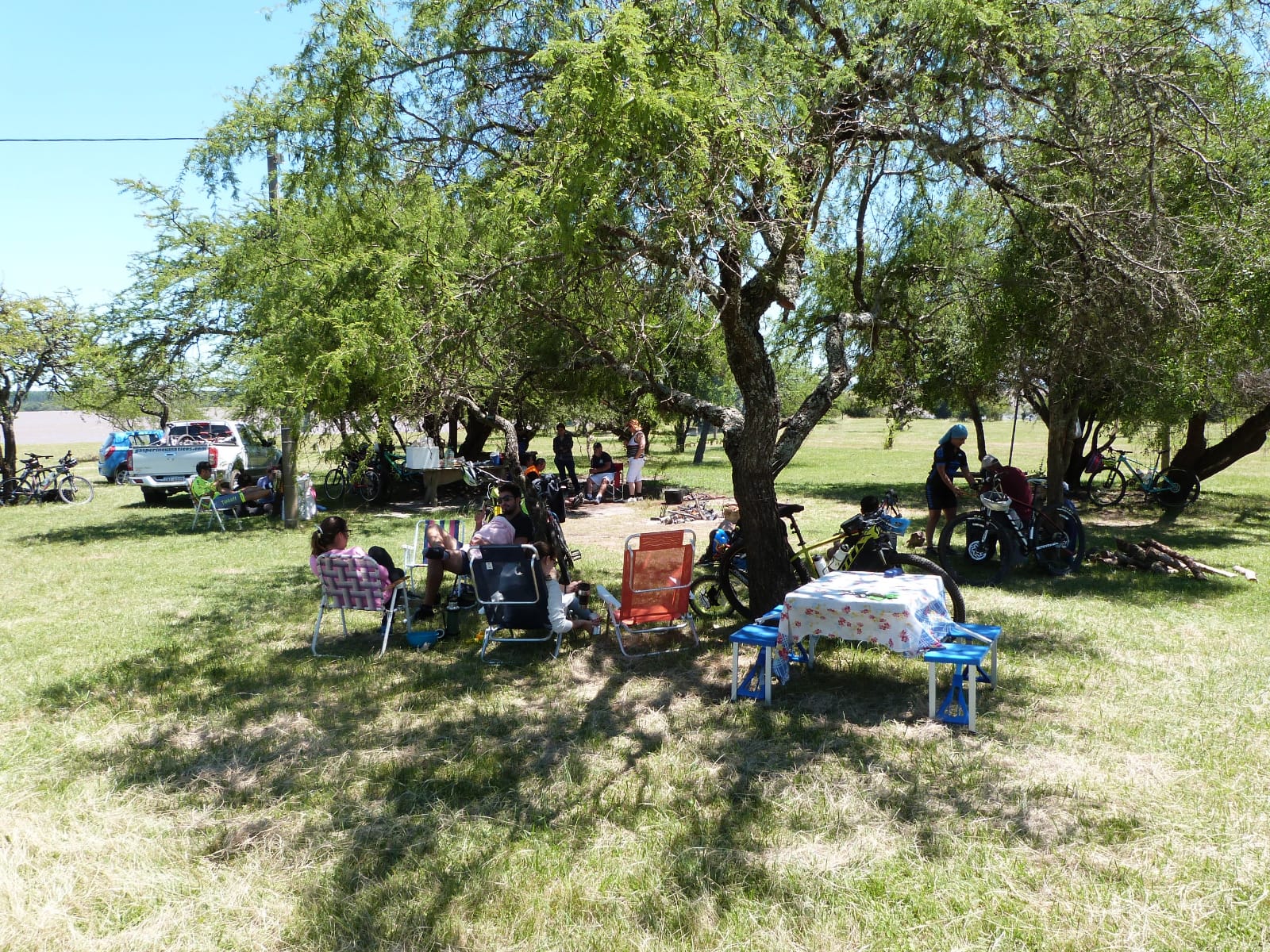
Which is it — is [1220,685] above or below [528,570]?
below

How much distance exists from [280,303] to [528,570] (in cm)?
484

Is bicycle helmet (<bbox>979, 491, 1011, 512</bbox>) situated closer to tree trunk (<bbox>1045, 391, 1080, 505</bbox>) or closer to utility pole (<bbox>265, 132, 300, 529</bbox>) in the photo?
tree trunk (<bbox>1045, 391, 1080, 505</bbox>)

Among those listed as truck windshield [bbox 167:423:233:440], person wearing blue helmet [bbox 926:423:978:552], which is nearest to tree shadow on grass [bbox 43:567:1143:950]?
person wearing blue helmet [bbox 926:423:978:552]

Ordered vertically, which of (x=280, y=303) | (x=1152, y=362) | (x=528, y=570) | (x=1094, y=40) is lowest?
(x=528, y=570)

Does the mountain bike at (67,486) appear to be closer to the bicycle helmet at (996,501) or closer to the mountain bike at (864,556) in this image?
the mountain bike at (864,556)

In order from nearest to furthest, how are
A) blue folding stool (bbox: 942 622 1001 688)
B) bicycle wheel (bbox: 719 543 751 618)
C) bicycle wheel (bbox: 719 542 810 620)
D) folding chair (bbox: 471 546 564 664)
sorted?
blue folding stool (bbox: 942 622 1001 688) < folding chair (bbox: 471 546 564 664) < bicycle wheel (bbox: 719 542 810 620) < bicycle wheel (bbox: 719 543 751 618)

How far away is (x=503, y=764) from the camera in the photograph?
473cm

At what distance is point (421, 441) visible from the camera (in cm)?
1775

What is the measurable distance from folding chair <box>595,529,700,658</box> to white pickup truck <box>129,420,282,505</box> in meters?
11.3

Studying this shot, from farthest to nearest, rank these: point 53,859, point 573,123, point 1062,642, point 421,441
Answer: point 421,441 < point 1062,642 < point 573,123 < point 53,859

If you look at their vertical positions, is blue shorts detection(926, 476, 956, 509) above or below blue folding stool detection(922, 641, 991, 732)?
above

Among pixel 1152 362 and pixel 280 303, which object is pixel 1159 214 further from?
pixel 280 303

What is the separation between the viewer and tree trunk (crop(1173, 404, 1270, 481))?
15.0m

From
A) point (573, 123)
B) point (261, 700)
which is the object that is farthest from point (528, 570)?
point (573, 123)
